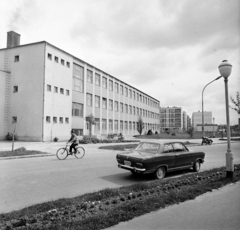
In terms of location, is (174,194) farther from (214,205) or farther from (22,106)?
(22,106)

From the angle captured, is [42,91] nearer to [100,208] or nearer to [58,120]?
[58,120]

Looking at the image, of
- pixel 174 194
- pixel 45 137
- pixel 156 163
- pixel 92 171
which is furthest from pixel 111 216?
pixel 45 137

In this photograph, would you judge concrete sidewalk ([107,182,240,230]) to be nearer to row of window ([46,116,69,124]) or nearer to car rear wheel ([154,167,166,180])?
car rear wheel ([154,167,166,180])

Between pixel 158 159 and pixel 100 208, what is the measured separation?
3.61 metres

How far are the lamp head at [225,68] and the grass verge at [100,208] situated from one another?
145 inches

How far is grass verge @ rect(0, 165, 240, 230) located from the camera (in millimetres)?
3676

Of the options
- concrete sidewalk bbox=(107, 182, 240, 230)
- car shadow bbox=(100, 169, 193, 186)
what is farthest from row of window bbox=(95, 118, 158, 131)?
concrete sidewalk bbox=(107, 182, 240, 230)

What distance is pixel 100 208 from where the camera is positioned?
14.4 feet

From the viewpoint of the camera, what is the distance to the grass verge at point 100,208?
3.68m

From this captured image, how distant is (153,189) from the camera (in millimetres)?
5727

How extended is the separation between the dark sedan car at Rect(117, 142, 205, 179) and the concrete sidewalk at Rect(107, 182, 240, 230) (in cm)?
246

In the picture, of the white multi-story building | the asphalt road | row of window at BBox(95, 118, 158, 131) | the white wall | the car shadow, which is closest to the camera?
the asphalt road

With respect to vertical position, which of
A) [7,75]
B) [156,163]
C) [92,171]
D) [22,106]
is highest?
[7,75]

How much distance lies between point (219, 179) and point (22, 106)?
2804 centimetres
